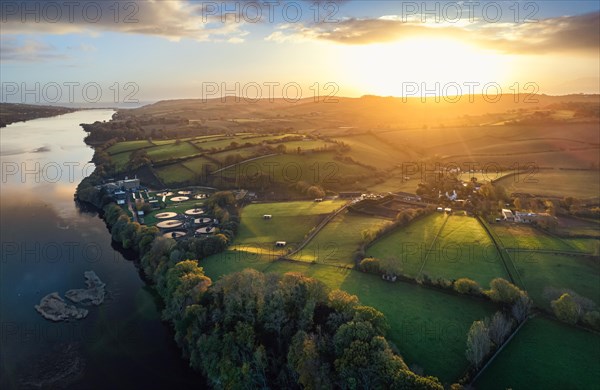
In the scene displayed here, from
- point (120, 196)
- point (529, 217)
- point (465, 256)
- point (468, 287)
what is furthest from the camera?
point (120, 196)

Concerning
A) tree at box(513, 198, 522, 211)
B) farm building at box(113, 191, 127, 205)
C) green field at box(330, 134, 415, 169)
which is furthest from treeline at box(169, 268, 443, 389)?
green field at box(330, 134, 415, 169)

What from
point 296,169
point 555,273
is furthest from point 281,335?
point 296,169

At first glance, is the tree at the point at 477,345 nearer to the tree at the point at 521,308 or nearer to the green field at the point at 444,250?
the tree at the point at 521,308

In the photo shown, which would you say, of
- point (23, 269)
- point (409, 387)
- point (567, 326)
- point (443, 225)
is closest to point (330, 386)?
point (409, 387)

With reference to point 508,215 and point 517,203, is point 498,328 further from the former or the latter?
point 517,203

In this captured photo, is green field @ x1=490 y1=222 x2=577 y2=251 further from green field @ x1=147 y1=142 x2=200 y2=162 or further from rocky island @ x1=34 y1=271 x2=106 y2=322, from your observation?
green field @ x1=147 y1=142 x2=200 y2=162

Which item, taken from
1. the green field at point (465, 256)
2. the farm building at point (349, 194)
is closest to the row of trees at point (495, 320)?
the green field at point (465, 256)

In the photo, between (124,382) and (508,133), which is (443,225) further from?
(508,133)
